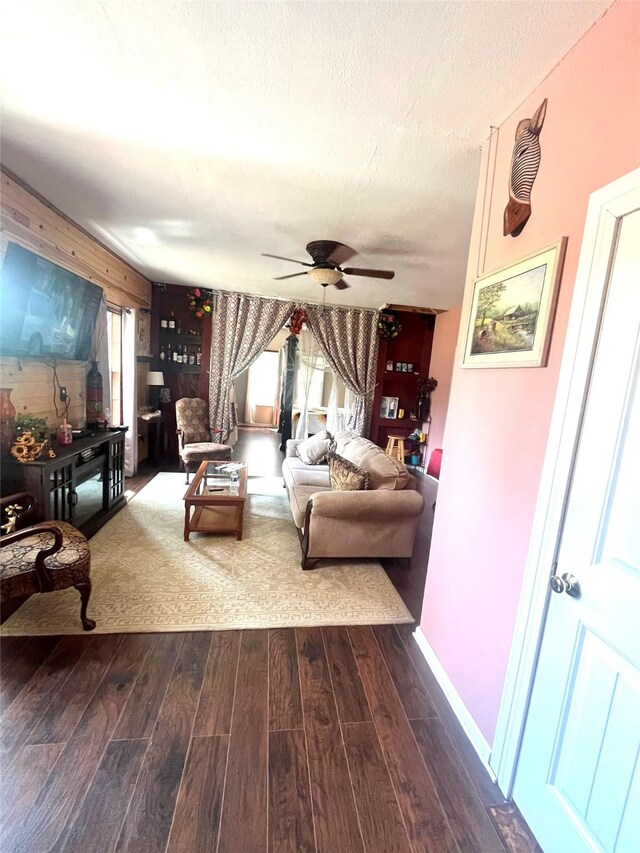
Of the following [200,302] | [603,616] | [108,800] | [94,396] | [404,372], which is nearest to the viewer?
[603,616]

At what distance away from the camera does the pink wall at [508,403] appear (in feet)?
3.33

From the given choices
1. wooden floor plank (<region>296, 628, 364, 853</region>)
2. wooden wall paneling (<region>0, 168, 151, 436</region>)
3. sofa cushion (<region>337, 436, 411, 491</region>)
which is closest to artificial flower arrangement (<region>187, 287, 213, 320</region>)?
wooden wall paneling (<region>0, 168, 151, 436</region>)

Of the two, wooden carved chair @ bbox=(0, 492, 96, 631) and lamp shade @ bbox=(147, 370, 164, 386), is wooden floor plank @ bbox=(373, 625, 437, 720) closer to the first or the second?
wooden carved chair @ bbox=(0, 492, 96, 631)

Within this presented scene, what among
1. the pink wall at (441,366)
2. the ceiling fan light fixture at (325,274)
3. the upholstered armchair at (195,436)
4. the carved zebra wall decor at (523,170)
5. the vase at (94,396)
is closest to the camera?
the carved zebra wall decor at (523,170)

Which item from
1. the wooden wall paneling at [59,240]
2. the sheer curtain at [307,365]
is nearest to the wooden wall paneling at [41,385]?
the wooden wall paneling at [59,240]

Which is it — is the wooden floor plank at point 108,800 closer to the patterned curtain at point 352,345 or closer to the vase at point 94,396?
the vase at point 94,396

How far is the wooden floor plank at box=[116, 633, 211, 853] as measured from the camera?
1.10 m

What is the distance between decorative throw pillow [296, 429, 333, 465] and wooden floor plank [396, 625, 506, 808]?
94.4 inches

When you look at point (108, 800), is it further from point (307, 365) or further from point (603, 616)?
point (307, 365)

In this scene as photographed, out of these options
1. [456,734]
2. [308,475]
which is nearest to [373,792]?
[456,734]

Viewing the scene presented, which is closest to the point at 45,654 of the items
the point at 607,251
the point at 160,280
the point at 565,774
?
the point at 565,774

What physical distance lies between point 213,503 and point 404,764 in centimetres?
212

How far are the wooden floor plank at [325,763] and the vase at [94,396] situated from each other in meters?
3.01

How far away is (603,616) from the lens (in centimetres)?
95
